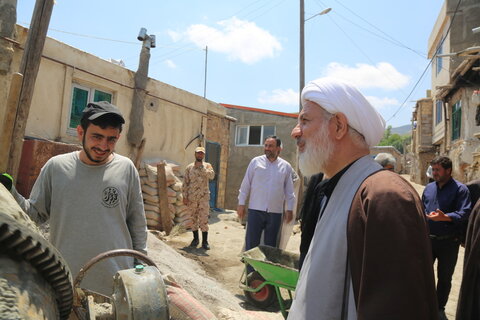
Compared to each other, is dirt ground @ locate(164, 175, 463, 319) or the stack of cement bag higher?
the stack of cement bag

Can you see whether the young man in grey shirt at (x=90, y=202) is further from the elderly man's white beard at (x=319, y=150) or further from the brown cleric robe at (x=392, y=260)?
the brown cleric robe at (x=392, y=260)

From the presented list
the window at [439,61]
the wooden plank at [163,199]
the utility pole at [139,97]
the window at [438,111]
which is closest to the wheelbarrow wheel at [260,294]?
the wooden plank at [163,199]

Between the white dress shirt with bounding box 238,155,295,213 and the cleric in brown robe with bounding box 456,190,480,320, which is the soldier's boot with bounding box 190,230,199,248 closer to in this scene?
the white dress shirt with bounding box 238,155,295,213

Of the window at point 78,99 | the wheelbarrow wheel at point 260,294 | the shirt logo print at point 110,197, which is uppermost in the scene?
the window at point 78,99

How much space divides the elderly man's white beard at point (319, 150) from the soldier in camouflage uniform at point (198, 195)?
6.37 meters

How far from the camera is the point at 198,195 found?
25.9 feet

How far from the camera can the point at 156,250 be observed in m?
6.11

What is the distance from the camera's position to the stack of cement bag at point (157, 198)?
362 inches

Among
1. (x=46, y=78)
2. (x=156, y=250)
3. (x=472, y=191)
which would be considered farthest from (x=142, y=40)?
(x=472, y=191)

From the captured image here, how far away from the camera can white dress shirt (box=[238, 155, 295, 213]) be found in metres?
5.59

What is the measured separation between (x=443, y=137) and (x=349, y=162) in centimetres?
2132

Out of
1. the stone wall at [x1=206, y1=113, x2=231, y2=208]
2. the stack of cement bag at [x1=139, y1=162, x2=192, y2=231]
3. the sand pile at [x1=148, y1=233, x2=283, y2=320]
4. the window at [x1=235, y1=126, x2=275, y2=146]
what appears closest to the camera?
the sand pile at [x1=148, y1=233, x2=283, y2=320]

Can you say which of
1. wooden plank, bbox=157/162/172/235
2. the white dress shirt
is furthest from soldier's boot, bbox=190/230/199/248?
the white dress shirt

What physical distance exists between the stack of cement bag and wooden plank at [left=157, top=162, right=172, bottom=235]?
4cm
